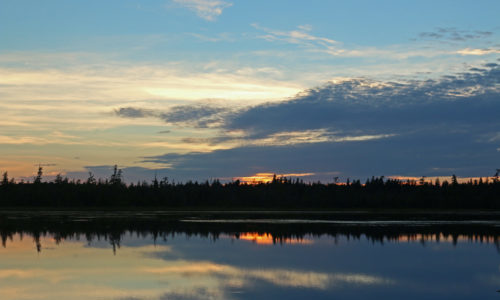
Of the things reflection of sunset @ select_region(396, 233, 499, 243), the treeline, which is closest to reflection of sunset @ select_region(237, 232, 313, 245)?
reflection of sunset @ select_region(396, 233, 499, 243)

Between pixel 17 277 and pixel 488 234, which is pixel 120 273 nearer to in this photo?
pixel 17 277

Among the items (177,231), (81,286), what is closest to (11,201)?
(177,231)

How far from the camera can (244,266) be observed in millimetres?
29828

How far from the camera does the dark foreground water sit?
73.6ft

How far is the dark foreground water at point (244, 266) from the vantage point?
73.6 ft

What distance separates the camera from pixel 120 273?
27.1 m

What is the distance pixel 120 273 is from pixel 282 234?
25563 millimetres

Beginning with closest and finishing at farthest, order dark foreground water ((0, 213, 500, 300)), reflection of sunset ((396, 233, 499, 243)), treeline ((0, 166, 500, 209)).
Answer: dark foreground water ((0, 213, 500, 300)), reflection of sunset ((396, 233, 499, 243)), treeline ((0, 166, 500, 209))

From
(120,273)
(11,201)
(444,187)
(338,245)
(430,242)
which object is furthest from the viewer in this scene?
(444,187)

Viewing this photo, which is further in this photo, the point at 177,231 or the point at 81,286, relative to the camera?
the point at 177,231

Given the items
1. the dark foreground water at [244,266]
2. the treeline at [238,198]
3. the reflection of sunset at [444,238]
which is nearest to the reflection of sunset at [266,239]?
the dark foreground water at [244,266]

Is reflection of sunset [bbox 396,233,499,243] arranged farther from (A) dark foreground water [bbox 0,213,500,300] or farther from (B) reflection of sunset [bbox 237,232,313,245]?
(B) reflection of sunset [bbox 237,232,313,245]

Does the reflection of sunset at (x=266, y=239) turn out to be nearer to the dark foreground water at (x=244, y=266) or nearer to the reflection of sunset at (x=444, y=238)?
the dark foreground water at (x=244, y=266)

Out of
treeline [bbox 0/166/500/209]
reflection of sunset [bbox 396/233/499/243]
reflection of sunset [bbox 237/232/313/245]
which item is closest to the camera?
reflection of sunset [bbox 237/232/313/245]
